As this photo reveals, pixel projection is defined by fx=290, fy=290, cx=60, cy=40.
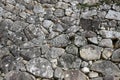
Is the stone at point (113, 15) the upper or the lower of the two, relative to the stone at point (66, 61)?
upper

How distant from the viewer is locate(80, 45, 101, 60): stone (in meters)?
2.81

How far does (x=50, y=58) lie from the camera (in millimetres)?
2832

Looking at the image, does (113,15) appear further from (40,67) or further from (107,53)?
(40,67)

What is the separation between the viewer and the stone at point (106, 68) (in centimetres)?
273

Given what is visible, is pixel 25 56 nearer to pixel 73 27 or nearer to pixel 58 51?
pixel 58 51

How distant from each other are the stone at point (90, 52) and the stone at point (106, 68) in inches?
2.8

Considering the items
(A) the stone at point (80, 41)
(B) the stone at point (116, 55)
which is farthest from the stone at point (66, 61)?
(B) the stone at point (116, 55)

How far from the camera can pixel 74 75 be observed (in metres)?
2.73

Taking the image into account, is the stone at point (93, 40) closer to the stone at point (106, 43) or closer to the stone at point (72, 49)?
the stone at point (106, 43)

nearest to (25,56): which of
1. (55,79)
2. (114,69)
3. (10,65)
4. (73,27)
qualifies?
(10,65)

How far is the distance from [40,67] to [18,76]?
0.73ft

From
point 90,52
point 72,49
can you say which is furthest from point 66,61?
point 90,52

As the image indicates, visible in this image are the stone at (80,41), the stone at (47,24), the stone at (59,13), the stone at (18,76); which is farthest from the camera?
the stone at (59,13)

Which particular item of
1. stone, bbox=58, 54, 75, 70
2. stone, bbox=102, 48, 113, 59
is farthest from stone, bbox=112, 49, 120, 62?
stone, bbox=58, 54, 75, 70
